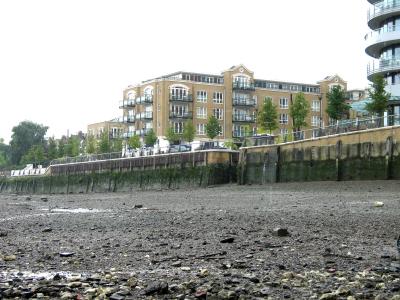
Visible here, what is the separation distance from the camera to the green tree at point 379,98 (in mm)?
53237

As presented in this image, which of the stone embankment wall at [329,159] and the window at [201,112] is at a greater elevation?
the window at [201,112]

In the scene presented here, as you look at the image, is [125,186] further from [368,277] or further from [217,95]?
[368,277]

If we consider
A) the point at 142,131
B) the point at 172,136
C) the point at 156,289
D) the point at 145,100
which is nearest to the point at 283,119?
the point at 145,100

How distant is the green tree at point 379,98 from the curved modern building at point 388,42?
365 centimetres

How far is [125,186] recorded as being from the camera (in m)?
62.7

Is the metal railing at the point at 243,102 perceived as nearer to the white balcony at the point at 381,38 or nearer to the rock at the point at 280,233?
the white balcony at the point at 381,38

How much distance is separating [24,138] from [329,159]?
12579 cm

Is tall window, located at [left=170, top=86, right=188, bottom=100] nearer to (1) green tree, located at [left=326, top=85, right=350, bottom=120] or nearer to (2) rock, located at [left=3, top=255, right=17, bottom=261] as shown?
(1) green tree, located at [left=326, top=85, right=350, bottom=120]

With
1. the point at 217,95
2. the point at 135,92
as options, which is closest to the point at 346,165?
the point at 217,95

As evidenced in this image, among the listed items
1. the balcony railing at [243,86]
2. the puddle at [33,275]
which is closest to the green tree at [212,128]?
the balcony railing at [243,86]

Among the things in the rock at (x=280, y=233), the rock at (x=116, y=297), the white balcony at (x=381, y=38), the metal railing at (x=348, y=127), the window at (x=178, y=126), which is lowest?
the rock at (x=116, y=297)

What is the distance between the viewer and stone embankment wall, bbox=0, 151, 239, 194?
5034 cm

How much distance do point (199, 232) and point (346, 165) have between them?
25286 mm

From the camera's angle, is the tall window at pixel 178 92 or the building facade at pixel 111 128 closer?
the tall window at pixel 178 92
